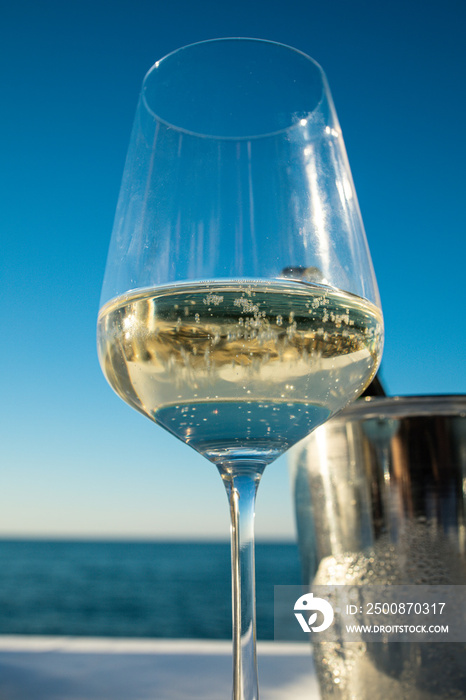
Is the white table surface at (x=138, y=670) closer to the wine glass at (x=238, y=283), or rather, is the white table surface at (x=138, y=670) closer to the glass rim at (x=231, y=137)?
the wine glass at (x=238, y=283)

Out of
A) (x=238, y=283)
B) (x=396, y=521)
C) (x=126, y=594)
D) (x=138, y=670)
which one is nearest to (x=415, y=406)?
(x=396, y=521)

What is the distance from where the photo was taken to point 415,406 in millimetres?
508

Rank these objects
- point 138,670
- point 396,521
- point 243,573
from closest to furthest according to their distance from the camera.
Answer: point 243,573
point 396,521
point 138,670

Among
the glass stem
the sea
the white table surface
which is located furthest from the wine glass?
the sea

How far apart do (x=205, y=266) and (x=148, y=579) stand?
2895cm

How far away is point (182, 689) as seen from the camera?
645 mm

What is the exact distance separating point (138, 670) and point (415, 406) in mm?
474

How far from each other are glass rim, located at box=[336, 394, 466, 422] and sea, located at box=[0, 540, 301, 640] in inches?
449

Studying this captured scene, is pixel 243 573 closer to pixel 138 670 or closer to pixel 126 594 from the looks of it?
pixel 138 670

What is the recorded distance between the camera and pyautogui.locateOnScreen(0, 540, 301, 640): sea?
59.4ft

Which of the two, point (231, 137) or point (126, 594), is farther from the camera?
point (126, 594)

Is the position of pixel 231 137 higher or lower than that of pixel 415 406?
higher

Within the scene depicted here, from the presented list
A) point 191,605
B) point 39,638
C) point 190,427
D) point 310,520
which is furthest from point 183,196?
point 191,605

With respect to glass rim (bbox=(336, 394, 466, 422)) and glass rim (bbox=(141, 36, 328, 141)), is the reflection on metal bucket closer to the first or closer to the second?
glass rim (bbox=(336, 394, 466, 422))
